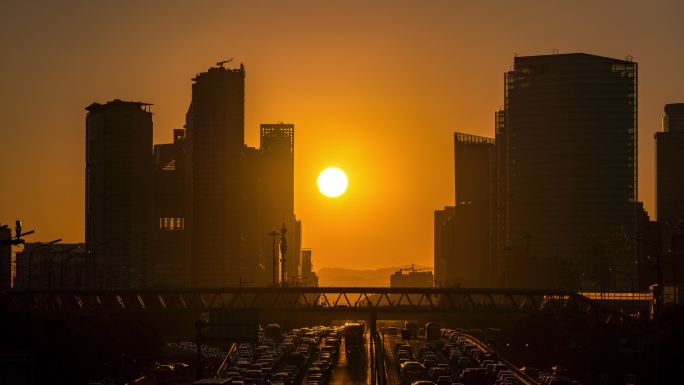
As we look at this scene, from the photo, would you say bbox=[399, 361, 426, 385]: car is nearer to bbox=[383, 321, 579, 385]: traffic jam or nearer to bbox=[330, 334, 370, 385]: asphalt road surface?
bbox=[383, 321, 579, 385]: traffic jam

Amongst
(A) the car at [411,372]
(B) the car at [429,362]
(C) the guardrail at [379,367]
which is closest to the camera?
(A) the car at [411,372]

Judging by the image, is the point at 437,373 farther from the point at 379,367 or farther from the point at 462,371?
the point at 379,367

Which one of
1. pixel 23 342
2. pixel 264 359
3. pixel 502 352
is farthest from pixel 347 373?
pixel 502 352

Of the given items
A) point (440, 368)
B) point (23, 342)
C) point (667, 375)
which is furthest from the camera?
point (440, 368)

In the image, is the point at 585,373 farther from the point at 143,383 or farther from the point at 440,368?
the point at 143,383

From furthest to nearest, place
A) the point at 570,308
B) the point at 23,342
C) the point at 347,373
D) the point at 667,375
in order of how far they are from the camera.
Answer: the point at 570,308 → the point at 347,373 → the point at 23,342 → the point at 667,375

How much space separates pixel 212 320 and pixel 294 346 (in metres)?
57.2

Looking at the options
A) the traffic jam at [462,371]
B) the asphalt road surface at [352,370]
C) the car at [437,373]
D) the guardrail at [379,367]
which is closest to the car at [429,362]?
the traffic jam at [462,371]

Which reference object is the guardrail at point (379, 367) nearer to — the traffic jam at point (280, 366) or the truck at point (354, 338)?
the truck at point (354, 338)

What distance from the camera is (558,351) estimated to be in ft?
543

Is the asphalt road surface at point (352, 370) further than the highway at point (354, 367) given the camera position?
Yes

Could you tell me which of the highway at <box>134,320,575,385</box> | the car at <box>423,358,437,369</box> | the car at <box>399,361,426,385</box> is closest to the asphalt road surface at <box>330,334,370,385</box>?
the highway at <box>134,320,575,385</box>

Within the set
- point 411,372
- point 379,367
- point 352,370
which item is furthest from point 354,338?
point 411,372

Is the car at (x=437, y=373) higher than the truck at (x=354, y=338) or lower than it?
higher
